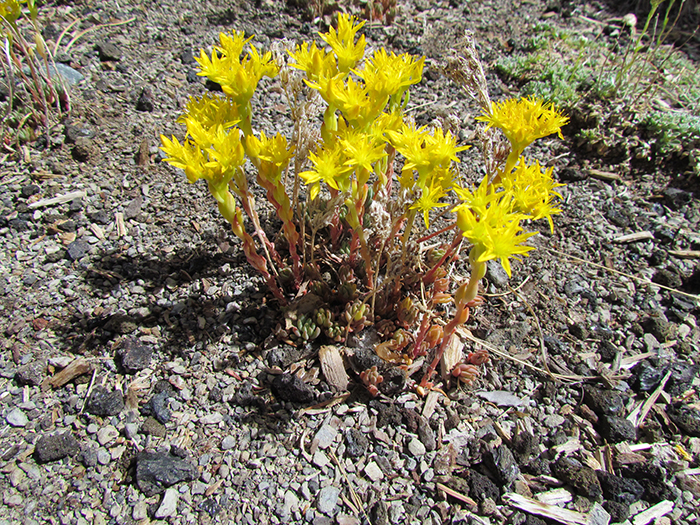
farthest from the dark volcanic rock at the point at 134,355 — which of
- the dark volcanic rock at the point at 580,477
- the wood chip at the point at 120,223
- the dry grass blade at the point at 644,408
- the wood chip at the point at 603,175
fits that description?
the wood chip at the point at 603,175

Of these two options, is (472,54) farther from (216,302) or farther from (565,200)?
(216,302)

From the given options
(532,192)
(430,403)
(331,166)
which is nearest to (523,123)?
(532,192)

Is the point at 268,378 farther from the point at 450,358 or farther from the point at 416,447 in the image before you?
the point at 450,358

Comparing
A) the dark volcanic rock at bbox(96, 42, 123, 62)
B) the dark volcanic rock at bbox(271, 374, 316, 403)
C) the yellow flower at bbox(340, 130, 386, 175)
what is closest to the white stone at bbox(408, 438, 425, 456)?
the dark volcanic rock at bbox(271, 374, 316, 403)

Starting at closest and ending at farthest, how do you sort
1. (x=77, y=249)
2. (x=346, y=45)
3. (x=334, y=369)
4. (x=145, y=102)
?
(x=346, y=45)
(x=334, y=369)
(x=77, y=249)
(x=145, y=102)

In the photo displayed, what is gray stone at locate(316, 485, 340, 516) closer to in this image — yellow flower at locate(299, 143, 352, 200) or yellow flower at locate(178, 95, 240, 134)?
yellow flower at locate(299, 143, 352, 200)

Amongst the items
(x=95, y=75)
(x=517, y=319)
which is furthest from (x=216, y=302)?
(x=95, y=75)
